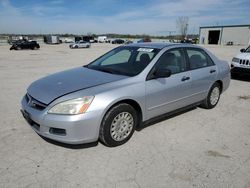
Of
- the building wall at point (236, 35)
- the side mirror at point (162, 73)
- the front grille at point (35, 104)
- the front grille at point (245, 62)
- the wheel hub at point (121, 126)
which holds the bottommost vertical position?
the wheel hub at point (121, 126)

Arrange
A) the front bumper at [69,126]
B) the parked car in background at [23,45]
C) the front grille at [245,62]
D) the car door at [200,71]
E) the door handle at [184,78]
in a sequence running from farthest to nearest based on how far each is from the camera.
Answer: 1. the parked car in background at [23,45]
2. the front grille at [245,62]
3. the car door at [200,71]
4. the door handle at [184,78]
5. the front bumper at [69,126]

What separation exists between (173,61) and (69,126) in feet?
7.44

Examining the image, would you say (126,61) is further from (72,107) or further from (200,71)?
(72,107)

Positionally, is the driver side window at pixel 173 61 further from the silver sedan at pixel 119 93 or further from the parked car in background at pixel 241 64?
the parked car in background at pixel 241 64

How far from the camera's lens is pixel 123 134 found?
3.29m

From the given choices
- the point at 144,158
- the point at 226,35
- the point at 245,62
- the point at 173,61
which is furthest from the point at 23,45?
the point at 226,35

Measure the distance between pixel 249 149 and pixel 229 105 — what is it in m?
2.22

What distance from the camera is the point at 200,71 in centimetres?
434

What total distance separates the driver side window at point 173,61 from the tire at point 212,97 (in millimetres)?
1160

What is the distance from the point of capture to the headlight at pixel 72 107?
2.77 m

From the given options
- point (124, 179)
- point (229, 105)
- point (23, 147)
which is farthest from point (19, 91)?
point (229, 105)

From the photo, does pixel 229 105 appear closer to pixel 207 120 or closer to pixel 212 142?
pixel 207 120

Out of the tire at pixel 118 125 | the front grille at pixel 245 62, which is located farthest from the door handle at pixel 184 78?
the front grille at pixel 245 62

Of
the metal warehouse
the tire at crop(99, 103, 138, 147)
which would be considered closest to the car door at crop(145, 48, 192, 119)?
the tire at crop(99, 103, 138, 147)
